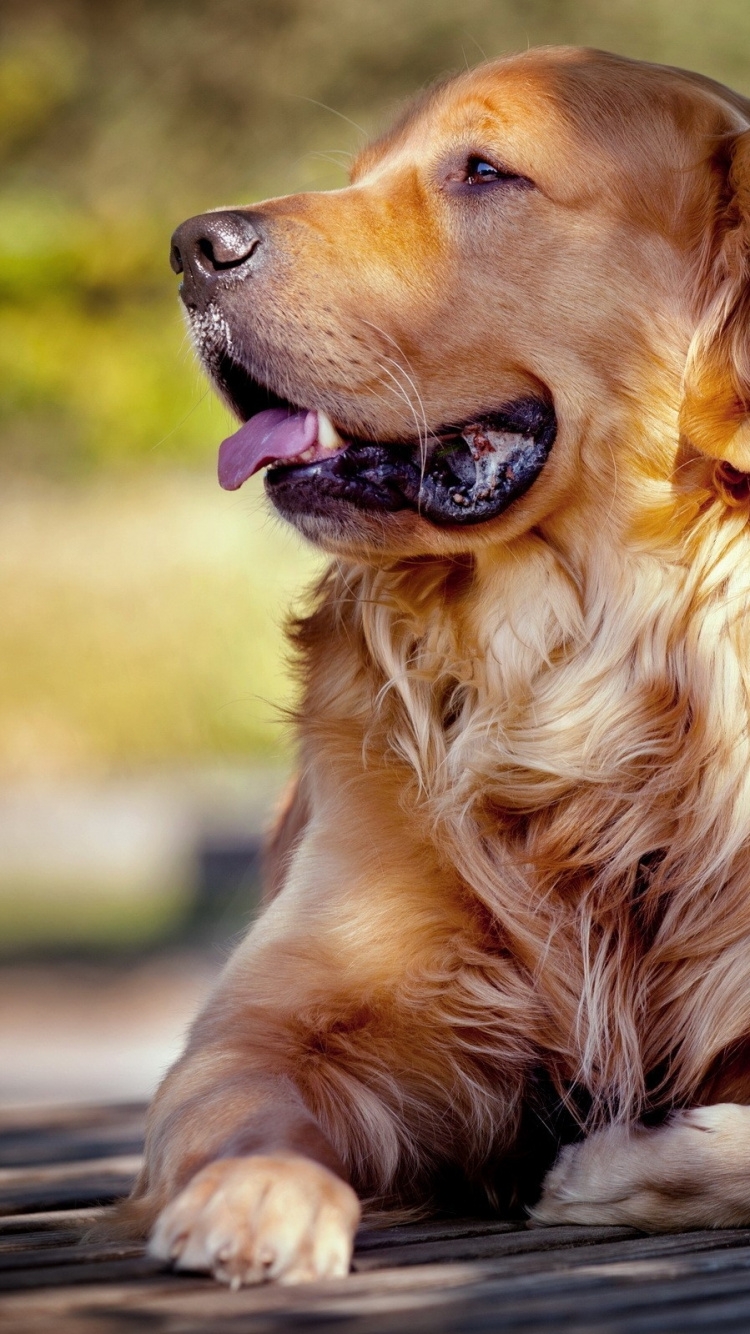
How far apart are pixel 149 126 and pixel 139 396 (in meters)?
3.64

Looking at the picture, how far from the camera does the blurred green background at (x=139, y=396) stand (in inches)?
396

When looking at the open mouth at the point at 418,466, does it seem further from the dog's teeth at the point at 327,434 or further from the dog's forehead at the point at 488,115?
the dog's forehead at the point at 488,115

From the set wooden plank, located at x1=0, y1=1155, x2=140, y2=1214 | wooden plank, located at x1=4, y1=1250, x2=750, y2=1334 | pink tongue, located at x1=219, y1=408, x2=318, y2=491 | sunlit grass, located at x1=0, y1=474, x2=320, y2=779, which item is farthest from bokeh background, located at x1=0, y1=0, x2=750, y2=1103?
wooden plank, located at x1=4, y1=1250, x2=750, y2=1334

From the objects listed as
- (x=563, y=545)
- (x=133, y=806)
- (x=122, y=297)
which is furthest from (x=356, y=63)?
(x=563, y=545)

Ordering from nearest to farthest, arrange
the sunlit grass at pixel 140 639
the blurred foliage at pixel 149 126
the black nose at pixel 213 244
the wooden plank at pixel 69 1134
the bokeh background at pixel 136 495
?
the black nose at pixel 213 244
the wooden plank at pixel 69 1134
the bokeh background at pixel 136 495
the sunlit grass at pixel 140 639
the blurred foliage at pixel 149 126

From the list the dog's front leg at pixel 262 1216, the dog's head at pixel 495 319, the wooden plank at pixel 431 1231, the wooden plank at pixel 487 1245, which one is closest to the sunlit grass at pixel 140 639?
the dog's head at pixel 495 319

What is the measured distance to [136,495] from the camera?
12.5m

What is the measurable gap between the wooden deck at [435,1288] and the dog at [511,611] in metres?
0.28

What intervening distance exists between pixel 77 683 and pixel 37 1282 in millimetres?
9817

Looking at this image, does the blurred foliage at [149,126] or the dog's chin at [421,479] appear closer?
the dog's chin at [421,479]

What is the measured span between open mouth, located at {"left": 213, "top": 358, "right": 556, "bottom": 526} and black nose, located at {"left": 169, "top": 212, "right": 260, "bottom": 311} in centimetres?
15

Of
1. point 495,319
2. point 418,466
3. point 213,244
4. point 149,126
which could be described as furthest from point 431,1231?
point 149,126

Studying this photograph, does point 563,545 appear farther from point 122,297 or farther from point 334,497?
point 122,297

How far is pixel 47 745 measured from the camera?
36.0 feet
